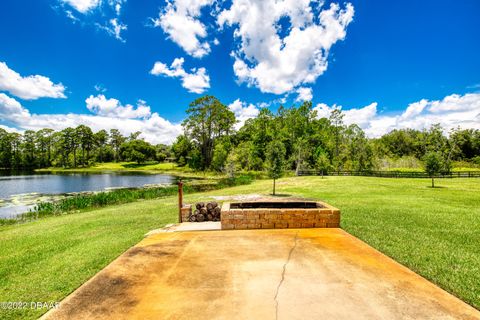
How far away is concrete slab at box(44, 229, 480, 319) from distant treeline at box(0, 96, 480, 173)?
30407 millimetres

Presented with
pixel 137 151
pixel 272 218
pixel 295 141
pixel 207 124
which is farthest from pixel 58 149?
pixel 272 218

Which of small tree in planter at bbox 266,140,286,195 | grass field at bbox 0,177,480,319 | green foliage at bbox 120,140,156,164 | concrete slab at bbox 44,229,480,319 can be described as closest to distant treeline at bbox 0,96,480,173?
green foliage at bbox 120,140,156,164

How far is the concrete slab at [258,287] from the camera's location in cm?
312

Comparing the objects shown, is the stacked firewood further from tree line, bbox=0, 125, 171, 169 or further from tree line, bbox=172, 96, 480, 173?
tree line, bbox=0, 125, 171, 169

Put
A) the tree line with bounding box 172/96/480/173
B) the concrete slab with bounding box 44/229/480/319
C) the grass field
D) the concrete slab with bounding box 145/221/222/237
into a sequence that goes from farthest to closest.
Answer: the tree line with bounding box 172/96/480/173
the concrete slab with bounding box 145/221/222/237
the grass field
the concrete slab with bounding box 44/229/480/319

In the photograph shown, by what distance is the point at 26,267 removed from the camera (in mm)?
5859

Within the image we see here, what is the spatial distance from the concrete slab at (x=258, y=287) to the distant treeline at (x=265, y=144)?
3041 cm

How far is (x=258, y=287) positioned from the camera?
12.2ft

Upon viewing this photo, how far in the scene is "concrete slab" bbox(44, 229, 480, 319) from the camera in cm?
312

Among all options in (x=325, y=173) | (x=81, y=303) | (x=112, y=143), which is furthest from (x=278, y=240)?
(x=112, y=143)

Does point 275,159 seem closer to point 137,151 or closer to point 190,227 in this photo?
point 190,227

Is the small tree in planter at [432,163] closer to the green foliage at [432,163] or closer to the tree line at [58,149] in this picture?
the green foliage at [432,163]

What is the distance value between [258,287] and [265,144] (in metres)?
48.9

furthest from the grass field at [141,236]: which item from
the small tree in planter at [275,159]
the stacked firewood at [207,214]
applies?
the small tree in planter at [275,159]
